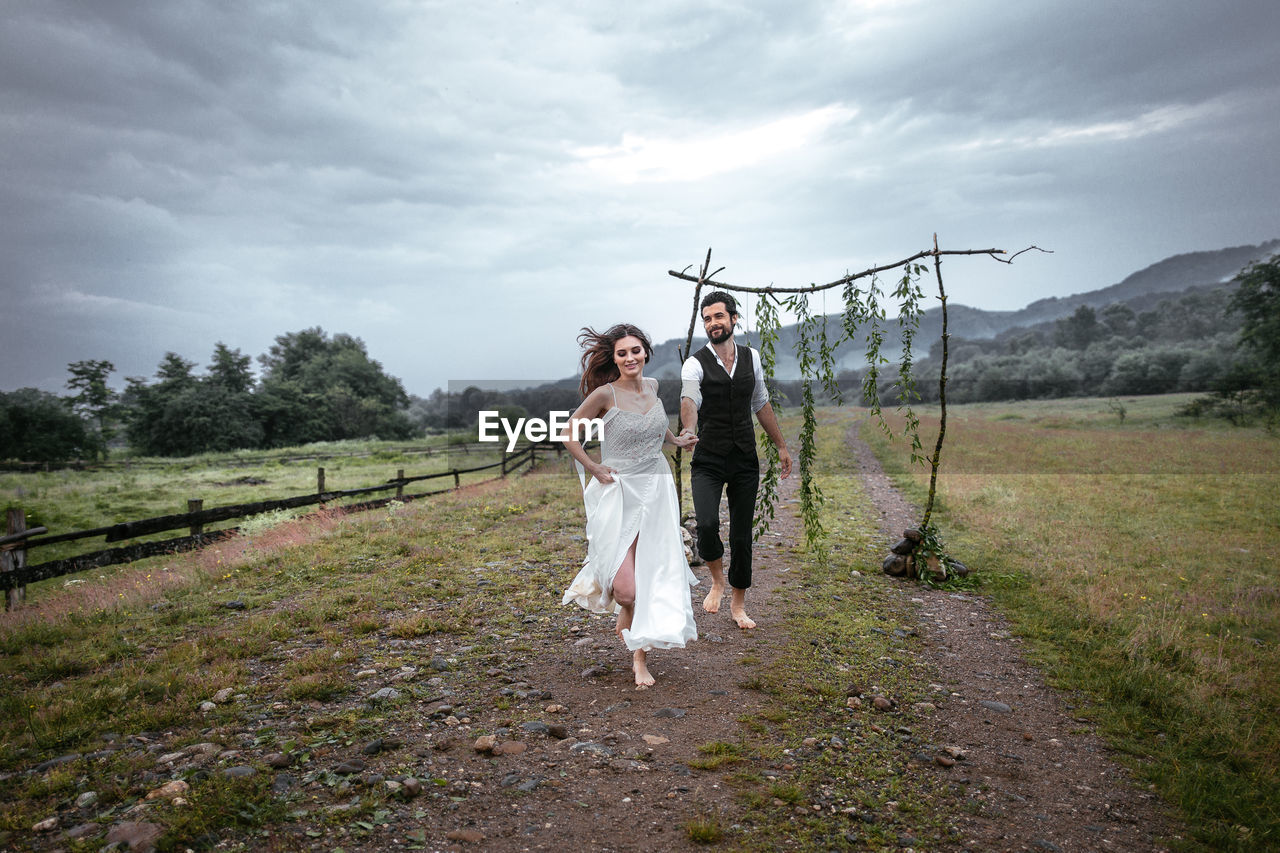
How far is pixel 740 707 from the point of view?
4.46 metres

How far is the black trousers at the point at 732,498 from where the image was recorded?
5.70 m

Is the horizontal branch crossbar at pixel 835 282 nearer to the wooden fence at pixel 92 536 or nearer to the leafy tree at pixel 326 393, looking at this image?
the wooden fence at pixel 92 536

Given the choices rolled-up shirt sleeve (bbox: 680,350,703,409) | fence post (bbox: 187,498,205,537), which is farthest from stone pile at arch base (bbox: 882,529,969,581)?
fence post (bbox: 187,498,205,537)

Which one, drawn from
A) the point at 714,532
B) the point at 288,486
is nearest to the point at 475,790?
the point at 714,532

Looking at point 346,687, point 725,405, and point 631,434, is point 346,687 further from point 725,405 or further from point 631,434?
point 725,405

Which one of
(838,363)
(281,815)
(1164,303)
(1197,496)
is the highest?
(1164,303)

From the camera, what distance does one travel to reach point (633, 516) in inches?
188

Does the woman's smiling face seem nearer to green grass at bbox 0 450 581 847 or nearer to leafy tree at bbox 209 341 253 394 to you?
green grass at bbox 0 450 581 847

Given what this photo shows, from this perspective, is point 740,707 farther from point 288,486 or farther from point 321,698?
point 288,486


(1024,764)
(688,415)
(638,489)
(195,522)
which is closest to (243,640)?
(638,489)

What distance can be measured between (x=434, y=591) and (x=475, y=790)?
420 centimetres

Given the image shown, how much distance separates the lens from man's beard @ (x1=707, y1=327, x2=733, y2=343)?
555 cm

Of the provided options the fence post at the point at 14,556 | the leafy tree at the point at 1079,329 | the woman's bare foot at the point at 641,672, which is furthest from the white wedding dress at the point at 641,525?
the leafy tree at the point at 1079,329

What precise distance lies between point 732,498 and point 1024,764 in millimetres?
2813
